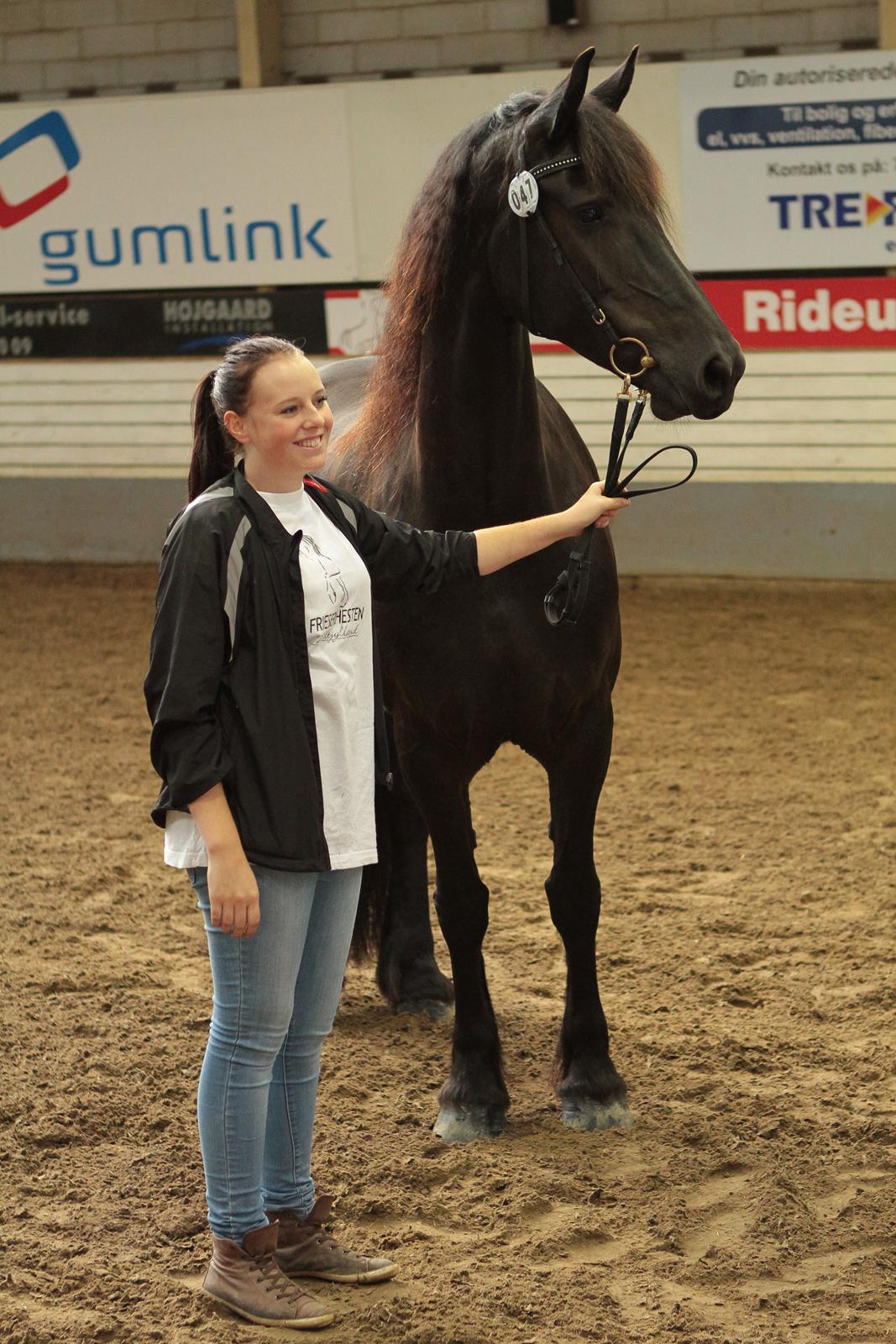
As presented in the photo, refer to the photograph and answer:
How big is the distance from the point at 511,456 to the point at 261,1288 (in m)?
1.51

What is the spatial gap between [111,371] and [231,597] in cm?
747

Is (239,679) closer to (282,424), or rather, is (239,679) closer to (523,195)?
(282,424)

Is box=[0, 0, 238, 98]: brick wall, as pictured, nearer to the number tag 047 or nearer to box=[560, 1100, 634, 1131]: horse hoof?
the number tag 047

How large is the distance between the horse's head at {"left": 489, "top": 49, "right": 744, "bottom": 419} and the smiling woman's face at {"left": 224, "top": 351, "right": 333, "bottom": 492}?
20.8 inches

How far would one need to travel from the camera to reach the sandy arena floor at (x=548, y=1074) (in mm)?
2355

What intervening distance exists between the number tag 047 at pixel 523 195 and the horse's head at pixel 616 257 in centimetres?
1

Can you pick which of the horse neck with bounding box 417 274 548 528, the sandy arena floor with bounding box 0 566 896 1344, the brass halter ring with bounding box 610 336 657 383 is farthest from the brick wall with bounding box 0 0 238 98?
the brass halter ring with bounding box 610 336 657 383

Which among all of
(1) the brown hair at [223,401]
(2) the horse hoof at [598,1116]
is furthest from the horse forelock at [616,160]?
(2) the horse hoof at [598,1116]

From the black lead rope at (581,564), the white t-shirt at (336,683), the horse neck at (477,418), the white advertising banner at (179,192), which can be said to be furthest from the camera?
the white advertising banner at (179,192)

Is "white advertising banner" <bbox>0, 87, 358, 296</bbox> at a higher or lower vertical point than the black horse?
higher

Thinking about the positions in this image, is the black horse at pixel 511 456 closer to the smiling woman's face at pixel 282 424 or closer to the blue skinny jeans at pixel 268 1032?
the smiling woman's face at pixel 282 424

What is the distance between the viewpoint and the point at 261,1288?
7.48ft

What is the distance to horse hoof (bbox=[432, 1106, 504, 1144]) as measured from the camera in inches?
115

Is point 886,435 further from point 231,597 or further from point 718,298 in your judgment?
point 231,597
